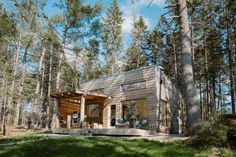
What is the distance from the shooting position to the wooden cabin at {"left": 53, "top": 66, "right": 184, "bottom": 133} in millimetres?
15875

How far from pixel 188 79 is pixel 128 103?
699 cm

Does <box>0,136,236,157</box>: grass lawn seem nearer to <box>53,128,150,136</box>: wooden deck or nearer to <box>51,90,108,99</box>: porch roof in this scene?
<box>53,128,150,136</box>: wooden deck

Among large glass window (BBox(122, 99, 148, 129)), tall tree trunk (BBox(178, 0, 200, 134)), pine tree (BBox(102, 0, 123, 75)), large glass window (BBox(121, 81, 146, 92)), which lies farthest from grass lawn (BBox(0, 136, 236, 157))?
pine tree (BBox(102, 0, 123, 75))

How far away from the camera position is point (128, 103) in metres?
17.2

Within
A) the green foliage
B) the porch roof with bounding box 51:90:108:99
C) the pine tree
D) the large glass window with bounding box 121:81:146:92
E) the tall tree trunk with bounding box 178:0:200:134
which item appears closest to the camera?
the green foliage

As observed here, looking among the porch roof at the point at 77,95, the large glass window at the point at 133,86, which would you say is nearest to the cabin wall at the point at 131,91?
the large glass window at the point at 133,86

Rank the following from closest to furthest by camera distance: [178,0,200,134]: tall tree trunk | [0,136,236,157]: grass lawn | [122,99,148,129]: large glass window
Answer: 1. [0,136,236,157]: grass lawn
2. [178,0,200,134]: tall tree trunk
3. [122,99,148,129]: large glass window

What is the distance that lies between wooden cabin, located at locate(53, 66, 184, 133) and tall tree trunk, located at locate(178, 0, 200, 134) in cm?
513

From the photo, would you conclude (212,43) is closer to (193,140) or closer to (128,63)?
(128,63)

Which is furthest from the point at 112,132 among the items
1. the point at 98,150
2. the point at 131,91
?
the point at 98,150

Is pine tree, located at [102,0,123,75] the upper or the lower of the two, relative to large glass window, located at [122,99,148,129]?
upper

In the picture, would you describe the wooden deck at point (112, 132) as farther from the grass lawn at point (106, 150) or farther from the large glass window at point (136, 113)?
the grass lawn at point (106, 150)

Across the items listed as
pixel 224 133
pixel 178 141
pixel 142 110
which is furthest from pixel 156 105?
pixel 224 133

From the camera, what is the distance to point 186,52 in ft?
35.9
